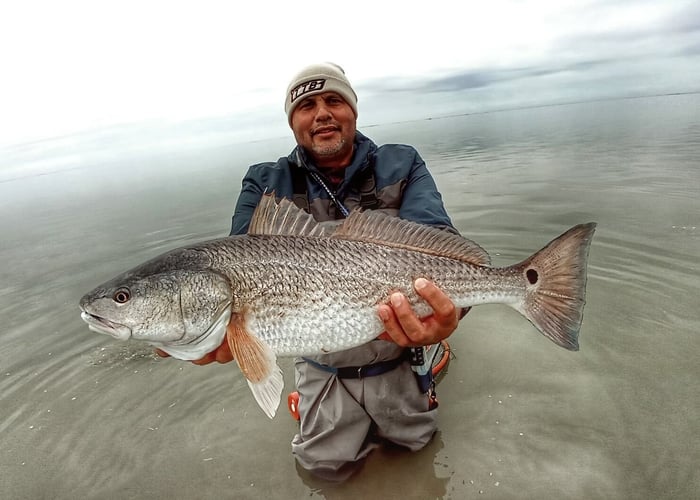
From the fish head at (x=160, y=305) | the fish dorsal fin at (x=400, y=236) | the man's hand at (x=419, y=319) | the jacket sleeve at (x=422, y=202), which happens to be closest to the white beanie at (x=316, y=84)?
the jacket sleeve at (x=422, y=202)

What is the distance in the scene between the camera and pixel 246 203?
3.89 metres

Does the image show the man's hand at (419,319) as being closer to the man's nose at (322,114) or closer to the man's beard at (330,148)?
the man's beard at (330,148)

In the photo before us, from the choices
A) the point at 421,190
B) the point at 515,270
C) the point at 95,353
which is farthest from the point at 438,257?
the point at 95,353

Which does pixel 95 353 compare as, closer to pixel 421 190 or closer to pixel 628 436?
pixel 421 190

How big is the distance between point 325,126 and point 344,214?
933mm

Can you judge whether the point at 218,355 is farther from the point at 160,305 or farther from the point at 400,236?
the point at 400,236

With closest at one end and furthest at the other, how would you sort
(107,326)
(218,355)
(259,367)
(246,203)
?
(107,326) < (259,367) < (218,355) < (246,203)

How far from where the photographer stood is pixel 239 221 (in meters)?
3.77

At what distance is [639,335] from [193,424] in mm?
5425

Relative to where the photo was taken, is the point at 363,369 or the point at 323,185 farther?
the point at 323,185

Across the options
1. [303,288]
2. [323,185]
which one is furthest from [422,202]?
[303,288]

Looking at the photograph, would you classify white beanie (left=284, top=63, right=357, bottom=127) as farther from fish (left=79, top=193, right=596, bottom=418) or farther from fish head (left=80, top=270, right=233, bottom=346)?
fish head (left=80, top=270, right=233, bottom=346)

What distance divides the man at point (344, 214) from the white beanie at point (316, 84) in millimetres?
11

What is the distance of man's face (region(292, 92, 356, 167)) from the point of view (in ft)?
13.3
